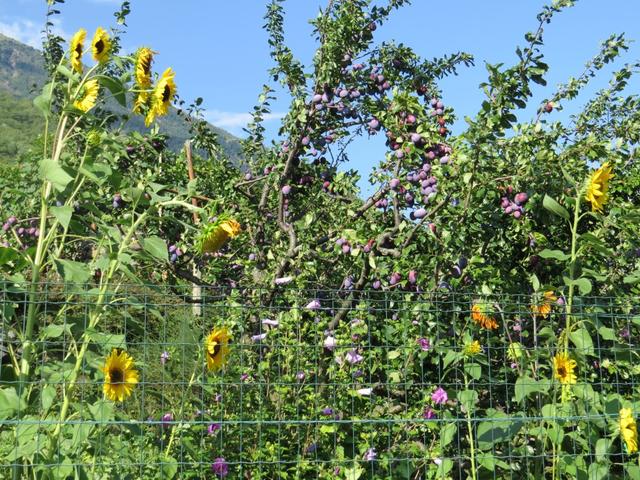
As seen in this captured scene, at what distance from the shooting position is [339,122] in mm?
4277

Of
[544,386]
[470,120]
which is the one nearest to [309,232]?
[470,120]

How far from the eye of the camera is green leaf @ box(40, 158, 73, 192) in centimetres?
225

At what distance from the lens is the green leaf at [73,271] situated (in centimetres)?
222

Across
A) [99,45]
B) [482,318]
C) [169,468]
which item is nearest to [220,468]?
[169,468]

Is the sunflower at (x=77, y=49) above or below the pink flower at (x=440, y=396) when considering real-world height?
above

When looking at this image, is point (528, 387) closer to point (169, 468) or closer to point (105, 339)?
point (169, 468)

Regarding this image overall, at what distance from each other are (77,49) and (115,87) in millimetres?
223

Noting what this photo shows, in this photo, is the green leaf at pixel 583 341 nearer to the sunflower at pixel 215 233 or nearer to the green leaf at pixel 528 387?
the green leaf at pixel 528 387

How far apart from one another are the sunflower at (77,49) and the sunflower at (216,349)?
3.05 ft

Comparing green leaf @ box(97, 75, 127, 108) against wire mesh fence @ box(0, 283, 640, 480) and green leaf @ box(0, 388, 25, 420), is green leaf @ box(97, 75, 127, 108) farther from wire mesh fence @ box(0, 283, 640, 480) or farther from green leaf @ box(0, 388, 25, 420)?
green leaf @ box(0, 388, 25, 420)

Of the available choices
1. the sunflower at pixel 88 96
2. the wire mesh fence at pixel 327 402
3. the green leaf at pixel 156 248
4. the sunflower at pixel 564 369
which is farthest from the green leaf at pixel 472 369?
the sunflower at pixel 88 96

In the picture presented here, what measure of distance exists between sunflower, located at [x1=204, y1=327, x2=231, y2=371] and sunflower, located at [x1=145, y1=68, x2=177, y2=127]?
0.70 meters

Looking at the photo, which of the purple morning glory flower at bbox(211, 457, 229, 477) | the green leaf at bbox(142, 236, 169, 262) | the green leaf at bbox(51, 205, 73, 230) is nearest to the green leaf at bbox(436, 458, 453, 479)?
the purple morning glory flower at bbox(211, 457, 229, 477)

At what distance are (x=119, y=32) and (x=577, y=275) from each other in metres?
3.26
